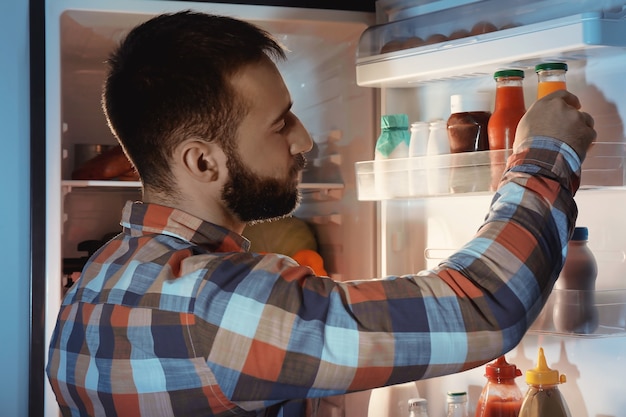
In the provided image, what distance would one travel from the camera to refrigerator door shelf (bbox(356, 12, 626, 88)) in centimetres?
136

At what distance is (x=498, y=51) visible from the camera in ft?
4.93

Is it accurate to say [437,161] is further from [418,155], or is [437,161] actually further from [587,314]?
[587,314]

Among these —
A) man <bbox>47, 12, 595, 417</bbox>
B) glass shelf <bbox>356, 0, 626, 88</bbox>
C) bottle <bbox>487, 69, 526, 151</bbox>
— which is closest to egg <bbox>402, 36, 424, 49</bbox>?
glass shelf <bbox>356, 0, 626, 88</bbox>

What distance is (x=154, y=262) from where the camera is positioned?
1144 millimetres

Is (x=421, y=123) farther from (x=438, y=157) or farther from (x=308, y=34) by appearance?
(x=308, y=34)

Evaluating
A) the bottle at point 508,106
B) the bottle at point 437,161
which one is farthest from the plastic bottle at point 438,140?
the bottle at point 508,106

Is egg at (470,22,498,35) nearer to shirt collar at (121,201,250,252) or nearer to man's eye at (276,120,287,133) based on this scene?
man's eye at (276,120,287,133)

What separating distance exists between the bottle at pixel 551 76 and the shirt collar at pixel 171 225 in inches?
23.4

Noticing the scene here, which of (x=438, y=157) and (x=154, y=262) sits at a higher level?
(x=438, y=157)

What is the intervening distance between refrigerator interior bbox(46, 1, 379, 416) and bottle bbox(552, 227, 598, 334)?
0.65 meters

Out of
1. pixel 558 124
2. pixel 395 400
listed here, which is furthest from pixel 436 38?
pixel 395 400

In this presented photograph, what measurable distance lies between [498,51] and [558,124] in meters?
0.33

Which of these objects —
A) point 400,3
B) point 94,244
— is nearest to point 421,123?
point 400,3

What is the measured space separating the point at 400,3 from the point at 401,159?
1.30 feet
